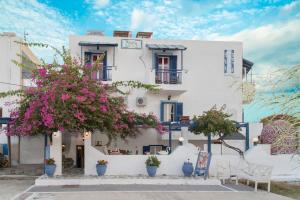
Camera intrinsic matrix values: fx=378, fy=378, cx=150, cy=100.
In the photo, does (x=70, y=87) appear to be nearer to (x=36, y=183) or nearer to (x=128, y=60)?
(x=36, y=183)

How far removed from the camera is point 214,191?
13.8 m

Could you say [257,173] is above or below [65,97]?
below

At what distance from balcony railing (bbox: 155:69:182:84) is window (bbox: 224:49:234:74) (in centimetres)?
333

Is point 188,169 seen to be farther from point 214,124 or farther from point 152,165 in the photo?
point 214,124

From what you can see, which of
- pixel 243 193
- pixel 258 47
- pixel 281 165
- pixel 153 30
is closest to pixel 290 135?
pixel 258 47

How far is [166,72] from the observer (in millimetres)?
23219

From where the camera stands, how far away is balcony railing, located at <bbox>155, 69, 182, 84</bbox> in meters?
23.0

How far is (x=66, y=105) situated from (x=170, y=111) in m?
9.55

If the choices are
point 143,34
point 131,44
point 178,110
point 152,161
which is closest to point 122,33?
point 131,44

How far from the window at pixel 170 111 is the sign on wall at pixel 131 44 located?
3.88 m

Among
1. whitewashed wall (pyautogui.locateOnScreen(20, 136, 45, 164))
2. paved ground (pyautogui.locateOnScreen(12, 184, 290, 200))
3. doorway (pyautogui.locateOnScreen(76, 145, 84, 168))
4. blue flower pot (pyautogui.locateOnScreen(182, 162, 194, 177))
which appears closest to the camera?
paved ground (pyautogui.locateOnScreen(12, 184, 290, 200))

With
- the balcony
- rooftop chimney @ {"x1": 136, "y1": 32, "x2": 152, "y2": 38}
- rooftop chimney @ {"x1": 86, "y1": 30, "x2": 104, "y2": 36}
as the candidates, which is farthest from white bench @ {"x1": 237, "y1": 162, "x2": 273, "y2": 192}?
rooftop chimney @ {"x1": 86, "y1": 30, "x2": 104, "y2": 36}

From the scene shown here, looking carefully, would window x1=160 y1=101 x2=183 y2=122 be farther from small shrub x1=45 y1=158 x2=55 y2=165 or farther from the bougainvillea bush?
small shrub x1=45 y1=158 x2=55 y2=165

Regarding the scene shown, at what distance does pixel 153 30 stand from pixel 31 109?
471 inches
